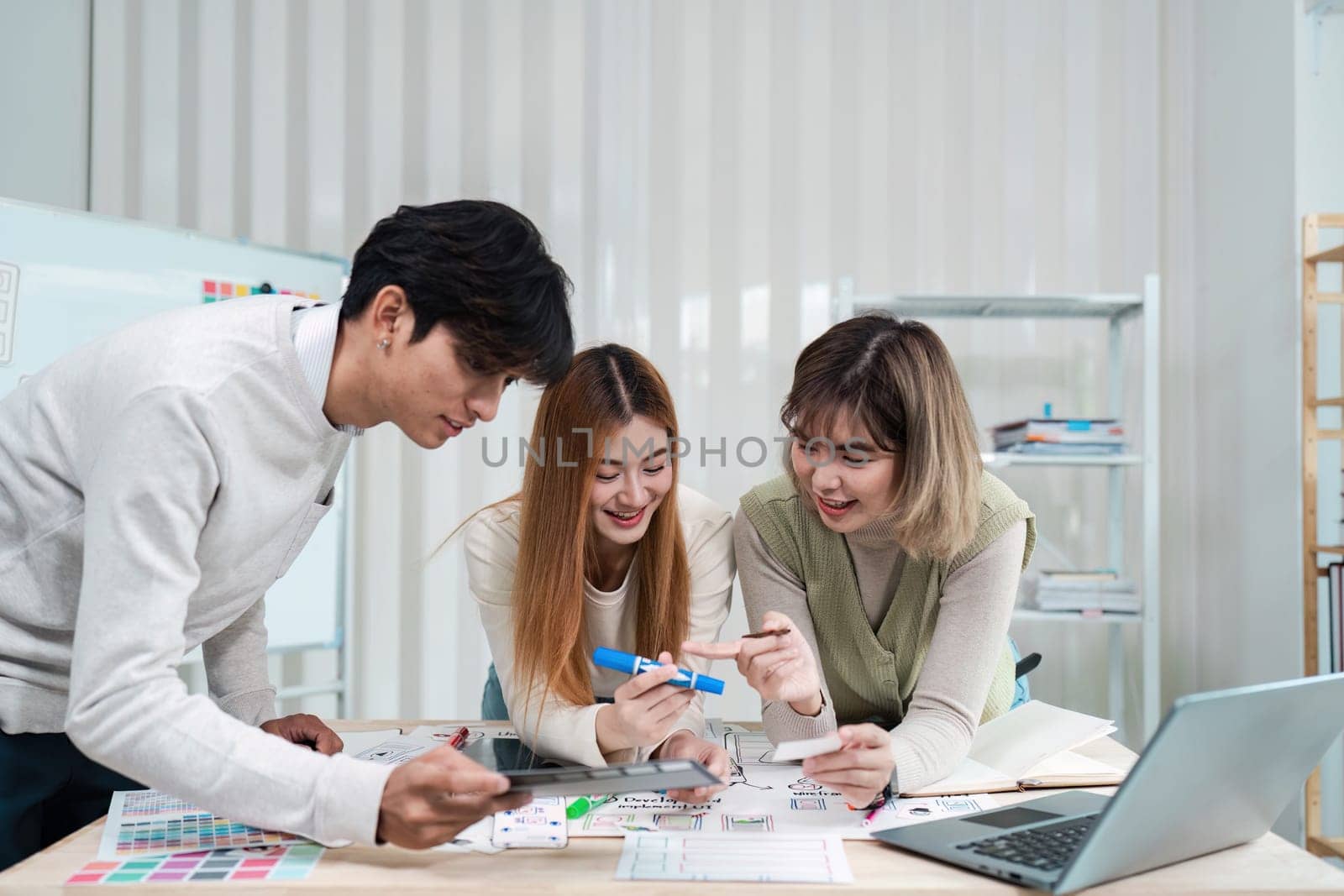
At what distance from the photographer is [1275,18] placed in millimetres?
2639

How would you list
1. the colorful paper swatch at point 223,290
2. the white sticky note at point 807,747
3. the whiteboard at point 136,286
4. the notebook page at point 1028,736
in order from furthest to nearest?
the colorful paper swatch at point 223,290 < the whiteboard at point 136,286 < the notebook page at point 1028,736 < the white sticky note at point 807,747

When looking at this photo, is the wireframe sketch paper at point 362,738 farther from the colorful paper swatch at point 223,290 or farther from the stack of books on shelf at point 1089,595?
the stack of books on shelf at point 1089,595

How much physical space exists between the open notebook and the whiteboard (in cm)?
173

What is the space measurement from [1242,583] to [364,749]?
93.3 inches

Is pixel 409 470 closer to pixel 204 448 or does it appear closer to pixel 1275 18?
pixel 204 448

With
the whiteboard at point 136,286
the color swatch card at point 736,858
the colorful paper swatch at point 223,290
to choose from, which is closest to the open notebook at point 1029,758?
the color swatch card at point 736,858

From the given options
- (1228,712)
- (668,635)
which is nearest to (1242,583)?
(668,635)

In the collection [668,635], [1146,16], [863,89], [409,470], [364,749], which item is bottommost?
[364,749]

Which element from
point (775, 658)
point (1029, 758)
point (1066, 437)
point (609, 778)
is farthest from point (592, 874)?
point (1066, 437)

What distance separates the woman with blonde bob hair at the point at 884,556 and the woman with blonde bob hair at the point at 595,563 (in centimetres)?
11

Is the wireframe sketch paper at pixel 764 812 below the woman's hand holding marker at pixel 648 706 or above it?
below

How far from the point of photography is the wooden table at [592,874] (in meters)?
0.94

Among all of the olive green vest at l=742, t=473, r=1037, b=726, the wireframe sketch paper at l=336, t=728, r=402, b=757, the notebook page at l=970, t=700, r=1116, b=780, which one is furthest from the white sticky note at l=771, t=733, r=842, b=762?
the wireframe sketch paper at l=336, t=728, r=402, b=757

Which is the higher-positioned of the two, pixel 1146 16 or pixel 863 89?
pixel 1146 16
